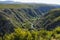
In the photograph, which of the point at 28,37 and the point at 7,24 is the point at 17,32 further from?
the point at 7,24

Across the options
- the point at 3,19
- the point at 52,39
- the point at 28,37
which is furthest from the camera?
the point at 3,19

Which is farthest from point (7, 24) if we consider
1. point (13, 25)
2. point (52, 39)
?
point (52, 39)

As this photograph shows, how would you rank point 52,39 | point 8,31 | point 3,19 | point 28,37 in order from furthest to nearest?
point 3,19 → point 8,31 → point 52,39 → point 28,37

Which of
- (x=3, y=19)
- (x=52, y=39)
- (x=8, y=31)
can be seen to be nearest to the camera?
(x=52, y=39)

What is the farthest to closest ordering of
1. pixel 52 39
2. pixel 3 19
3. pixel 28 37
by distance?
pixel 3 19
pixel 52 39
pixel 28 37

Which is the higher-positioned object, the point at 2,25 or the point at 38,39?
the point at 38,39

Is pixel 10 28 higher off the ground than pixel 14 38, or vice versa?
pixel 14 38

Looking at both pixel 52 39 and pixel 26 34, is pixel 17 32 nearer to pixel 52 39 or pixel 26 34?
pixel 26 34

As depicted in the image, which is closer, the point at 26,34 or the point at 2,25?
the point at 26,34

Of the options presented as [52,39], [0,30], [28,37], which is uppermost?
[28,37]
